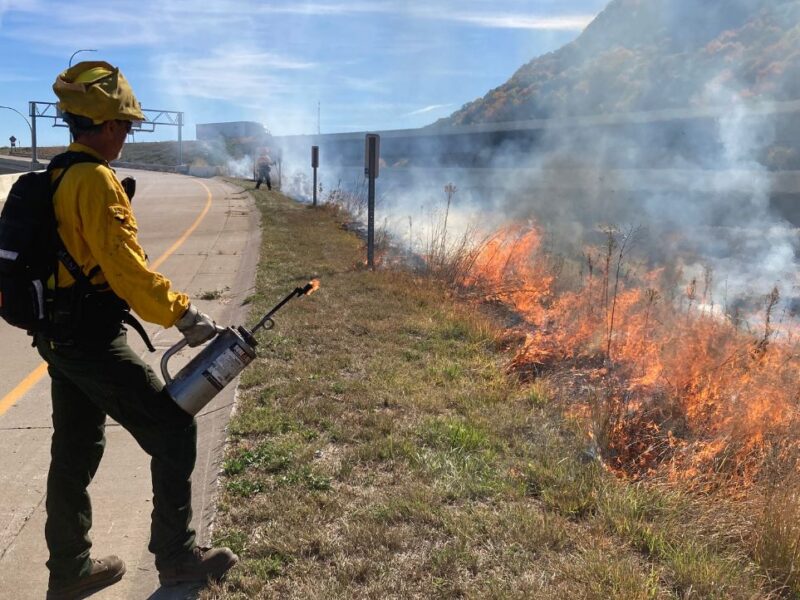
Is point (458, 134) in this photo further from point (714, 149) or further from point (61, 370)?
point (61, 370)

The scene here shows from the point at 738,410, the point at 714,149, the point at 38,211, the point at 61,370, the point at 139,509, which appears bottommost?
the point at 139,509

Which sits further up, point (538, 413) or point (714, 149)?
point (714, 149)

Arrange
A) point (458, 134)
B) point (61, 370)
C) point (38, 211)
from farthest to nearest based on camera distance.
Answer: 1. point (458, 134)
2. point (61, 370)
3. point (38, 211)

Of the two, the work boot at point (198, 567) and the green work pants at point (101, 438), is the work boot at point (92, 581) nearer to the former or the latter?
the green work pants at point (101, 438)

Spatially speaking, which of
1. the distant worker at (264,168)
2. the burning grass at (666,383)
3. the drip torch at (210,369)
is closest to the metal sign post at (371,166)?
the burning grass at (666,383)

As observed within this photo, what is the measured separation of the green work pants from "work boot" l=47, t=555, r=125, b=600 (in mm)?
30

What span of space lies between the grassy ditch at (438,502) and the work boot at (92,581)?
450 millimetres

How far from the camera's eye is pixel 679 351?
513 centimetres

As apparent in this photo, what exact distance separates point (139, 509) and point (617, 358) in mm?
3866

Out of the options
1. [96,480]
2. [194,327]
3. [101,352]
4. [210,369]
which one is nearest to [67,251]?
[101,352]

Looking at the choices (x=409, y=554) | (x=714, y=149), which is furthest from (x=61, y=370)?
(x=714, y=149)

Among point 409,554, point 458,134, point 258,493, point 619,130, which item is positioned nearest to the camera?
point 409,554

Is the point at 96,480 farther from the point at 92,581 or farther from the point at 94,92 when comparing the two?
the point at 94,92

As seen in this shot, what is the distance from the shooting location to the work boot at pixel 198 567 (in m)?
2.45
